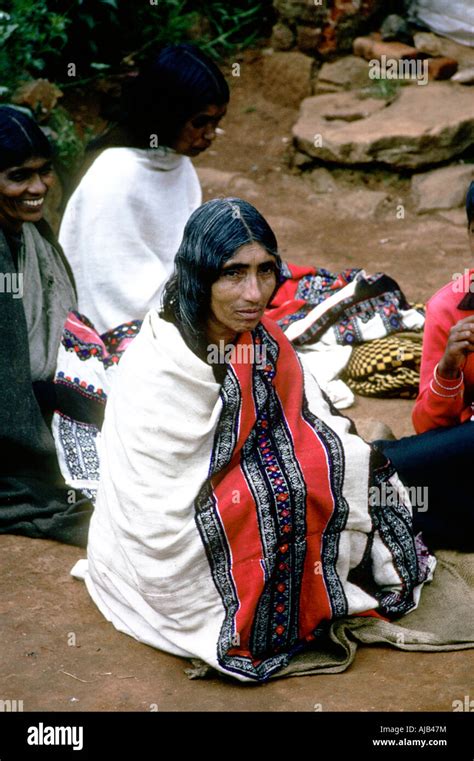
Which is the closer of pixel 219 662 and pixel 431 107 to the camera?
pixel 219 662

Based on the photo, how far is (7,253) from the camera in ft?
13.8

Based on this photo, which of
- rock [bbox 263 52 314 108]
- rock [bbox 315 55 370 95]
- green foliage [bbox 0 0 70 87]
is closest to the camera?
green foliage [bbox 0 0 70 87]

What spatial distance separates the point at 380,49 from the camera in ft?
28.4

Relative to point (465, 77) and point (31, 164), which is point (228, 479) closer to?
point (31, 164)

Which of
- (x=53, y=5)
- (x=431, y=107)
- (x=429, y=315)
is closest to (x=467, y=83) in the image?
(x=431, y=107)

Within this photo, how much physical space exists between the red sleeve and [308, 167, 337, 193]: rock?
451 centimetres

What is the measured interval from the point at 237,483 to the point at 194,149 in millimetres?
2246

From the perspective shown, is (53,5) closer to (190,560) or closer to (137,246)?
(137,246)

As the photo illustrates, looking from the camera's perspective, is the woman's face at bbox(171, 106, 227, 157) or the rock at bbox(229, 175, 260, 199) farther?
the rock at bbox(229, 175, 260, 199)

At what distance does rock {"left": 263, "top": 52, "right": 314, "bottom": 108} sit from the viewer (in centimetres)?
898

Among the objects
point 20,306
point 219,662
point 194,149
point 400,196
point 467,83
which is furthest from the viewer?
point 467,83

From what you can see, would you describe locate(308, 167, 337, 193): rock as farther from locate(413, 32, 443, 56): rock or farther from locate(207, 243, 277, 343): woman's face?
locate(207, 243, 277, 343): woman's face

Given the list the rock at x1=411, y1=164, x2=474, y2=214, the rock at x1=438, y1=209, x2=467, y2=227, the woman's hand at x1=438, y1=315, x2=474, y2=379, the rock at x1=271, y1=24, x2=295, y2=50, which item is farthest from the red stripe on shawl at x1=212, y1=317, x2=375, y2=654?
the rock at x1=271, y1=24, x2=295, y2=50

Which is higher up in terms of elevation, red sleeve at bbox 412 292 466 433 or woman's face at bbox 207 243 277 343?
woman's face at bbox 207 243 277 343
